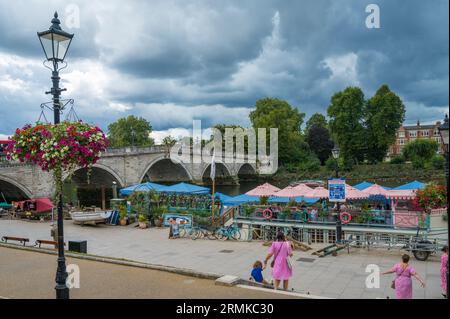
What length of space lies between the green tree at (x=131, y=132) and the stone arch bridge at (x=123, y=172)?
2608 cm

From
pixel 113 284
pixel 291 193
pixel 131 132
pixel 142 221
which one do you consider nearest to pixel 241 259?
pixel 113 284

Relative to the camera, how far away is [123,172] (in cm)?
4706

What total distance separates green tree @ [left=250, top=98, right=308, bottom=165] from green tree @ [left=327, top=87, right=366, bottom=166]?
7570mm

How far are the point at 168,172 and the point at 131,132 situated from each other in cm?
3384

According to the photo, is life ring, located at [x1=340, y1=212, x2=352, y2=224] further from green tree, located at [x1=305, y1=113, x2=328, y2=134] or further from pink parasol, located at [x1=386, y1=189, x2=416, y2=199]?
green tree, located at [x1=305, y1=113, x2=328, y2=134]

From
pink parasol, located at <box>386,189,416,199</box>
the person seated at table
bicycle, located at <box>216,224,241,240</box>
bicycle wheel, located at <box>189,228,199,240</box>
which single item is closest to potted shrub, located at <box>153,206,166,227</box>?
bicycle wheel, located at <box>189,228,199,240</box>

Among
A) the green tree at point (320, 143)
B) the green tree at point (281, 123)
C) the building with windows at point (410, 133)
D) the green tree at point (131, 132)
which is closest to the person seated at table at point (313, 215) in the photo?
the green tree at point (281, 123)

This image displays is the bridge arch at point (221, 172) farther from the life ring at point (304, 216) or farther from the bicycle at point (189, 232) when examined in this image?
the life ring at point (304, 216)

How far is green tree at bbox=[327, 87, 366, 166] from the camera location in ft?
218

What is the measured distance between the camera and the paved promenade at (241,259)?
10.3 metres
